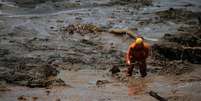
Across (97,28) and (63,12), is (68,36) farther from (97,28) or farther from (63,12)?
(63,12)

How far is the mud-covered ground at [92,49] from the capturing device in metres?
10.9

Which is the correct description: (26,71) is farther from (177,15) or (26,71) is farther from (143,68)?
(177,15)

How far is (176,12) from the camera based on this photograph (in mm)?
23672

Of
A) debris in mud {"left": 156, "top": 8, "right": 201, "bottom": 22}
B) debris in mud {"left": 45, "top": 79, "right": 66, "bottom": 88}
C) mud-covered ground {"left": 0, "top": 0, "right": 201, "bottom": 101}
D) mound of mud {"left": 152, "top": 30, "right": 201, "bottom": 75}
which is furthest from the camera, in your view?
debris in mud {"left": 156, "top": 8, "right": 201, "bottom": 22}

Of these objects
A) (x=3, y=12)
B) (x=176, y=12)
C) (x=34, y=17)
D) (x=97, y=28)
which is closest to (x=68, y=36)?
(x=97, y=28)

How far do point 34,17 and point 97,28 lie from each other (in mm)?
4174

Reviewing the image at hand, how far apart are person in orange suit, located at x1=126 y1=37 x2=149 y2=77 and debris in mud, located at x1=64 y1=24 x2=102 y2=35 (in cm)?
679

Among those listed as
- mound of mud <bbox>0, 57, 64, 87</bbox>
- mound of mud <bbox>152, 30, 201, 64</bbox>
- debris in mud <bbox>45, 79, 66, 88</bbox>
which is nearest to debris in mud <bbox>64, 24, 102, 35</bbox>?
mound of mud <bbox>152, 30, 201, 64</bbox>

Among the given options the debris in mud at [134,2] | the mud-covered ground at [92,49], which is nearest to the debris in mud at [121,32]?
the mud-covered ground at [92,49]

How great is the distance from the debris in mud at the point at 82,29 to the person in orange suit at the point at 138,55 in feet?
22.3

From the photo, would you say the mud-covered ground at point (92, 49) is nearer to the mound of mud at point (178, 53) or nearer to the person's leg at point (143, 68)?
the mound of mud at point (178, 53)

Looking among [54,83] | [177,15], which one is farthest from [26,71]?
[177,15]

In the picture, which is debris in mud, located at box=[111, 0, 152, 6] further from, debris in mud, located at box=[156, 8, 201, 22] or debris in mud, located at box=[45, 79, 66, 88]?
debris in mud, located at box=[45, 79, 66, 88]

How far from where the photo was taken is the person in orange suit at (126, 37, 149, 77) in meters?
12.4
